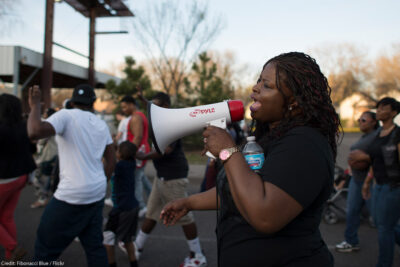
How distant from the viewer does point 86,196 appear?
2514 millimetres

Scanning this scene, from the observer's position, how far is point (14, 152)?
133 inches

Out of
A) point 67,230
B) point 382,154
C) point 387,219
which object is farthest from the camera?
point 382,154

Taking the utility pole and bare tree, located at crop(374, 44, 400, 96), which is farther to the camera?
bare tree, located at crop(374, 44, 400, 96)

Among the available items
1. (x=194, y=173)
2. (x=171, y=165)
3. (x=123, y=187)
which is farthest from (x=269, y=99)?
(x=194, y=173)

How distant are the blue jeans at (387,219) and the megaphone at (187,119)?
2.27 m

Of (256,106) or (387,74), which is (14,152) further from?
(387,74)

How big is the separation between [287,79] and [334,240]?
12.2 feet

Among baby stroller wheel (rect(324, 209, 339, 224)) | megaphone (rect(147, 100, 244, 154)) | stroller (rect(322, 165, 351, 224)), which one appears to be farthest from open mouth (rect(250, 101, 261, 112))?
baby stroller wheel (rect(324, 209, 339, 224))

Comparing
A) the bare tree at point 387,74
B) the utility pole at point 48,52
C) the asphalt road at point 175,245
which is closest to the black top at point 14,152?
the asphalt road at point 175,245

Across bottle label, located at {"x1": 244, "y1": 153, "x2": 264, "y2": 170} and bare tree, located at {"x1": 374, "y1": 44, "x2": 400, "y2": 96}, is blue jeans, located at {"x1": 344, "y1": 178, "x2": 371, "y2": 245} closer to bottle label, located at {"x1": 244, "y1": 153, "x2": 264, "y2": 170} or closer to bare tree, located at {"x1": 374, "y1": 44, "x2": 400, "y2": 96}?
bottle label, located at {"x1": 244, "y1": 153, "x2": 264, "y2": 170}

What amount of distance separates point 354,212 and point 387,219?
0.75m

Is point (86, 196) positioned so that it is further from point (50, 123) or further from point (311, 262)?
point (311, 262)

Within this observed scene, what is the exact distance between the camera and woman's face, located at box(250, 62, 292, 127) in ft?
4.32

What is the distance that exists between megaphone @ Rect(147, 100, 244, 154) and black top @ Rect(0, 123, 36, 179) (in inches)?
87.1
